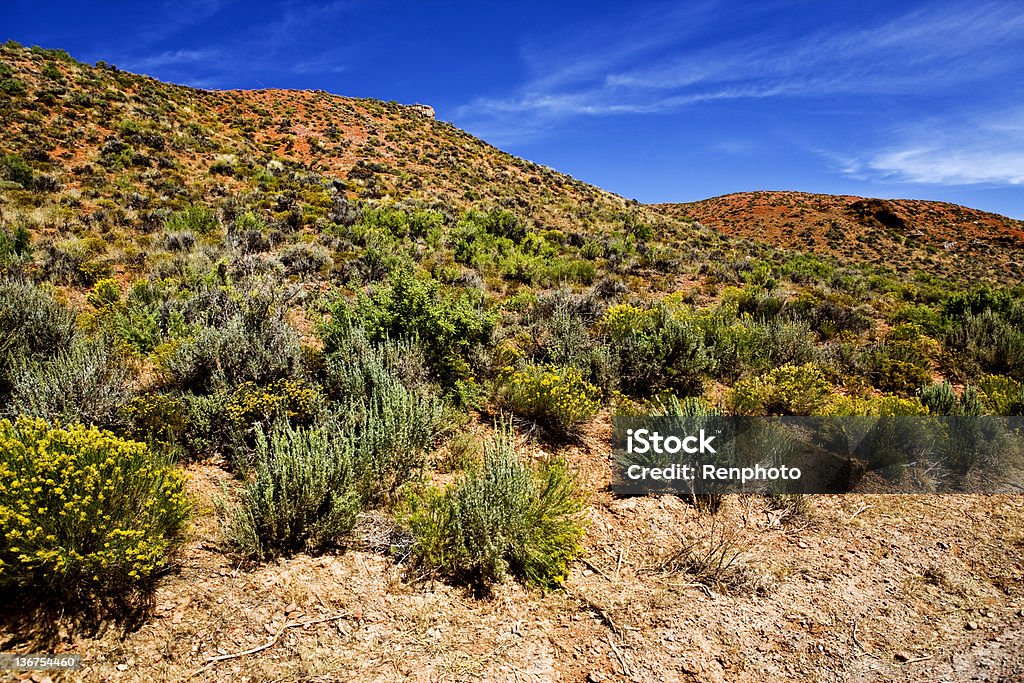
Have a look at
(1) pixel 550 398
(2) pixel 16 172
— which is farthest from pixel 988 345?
(2) pixel 16 172

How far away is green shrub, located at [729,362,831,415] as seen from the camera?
547 centimetres

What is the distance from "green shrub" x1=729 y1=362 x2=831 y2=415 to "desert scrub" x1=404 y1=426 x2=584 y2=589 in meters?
3.03

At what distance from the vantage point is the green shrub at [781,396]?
5473 millimetres

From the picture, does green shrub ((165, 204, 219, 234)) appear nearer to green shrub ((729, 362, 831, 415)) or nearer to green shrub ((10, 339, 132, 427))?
green shrub ((10, 339, 132, 427))

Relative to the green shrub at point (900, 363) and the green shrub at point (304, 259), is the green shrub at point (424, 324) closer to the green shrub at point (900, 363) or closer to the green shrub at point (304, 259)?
the green shrub at point (304, 259)

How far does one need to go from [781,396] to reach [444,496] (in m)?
Answer: 4.38

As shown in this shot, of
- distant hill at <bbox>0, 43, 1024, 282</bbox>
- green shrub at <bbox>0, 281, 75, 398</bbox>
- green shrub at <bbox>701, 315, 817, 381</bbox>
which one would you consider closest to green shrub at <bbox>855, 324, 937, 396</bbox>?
green shrub at <bbox>701, 315, 817, 381</bbox>

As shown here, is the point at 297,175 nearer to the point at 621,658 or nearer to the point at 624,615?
the point at 624,615

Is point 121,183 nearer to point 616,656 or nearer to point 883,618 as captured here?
point 616,656

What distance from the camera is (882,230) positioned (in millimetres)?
44625

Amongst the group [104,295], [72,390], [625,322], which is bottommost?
[72,390]

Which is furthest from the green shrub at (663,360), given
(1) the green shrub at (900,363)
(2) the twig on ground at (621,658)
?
(2) the twig on ground at (621,658)

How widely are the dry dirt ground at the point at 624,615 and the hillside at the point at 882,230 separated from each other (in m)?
34.0

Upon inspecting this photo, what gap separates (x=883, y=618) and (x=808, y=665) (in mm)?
876
